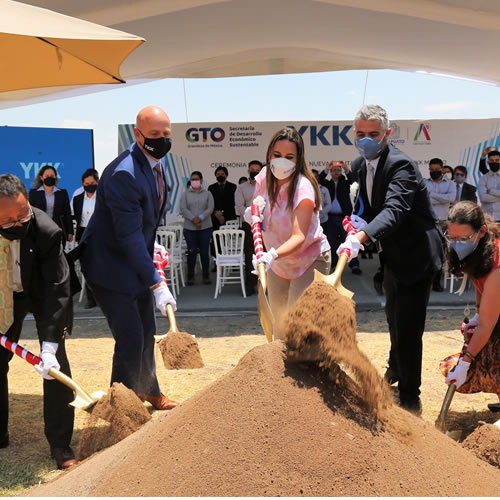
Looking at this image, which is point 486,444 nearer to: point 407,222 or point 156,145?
point 407,222

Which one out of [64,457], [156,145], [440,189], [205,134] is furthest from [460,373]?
[205,134]

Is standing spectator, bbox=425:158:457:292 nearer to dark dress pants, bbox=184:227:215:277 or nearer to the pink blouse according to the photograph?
dark dress pants, bbox=184:227:215:277

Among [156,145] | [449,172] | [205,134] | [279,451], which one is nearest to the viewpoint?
[279,451]

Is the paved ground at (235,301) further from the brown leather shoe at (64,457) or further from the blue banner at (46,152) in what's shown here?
the brown leather shoe at (64,457)

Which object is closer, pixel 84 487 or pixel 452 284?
pixel 84 487

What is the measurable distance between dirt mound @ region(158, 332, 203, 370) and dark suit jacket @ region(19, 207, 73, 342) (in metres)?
0.58

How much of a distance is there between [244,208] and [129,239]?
6.31 metres

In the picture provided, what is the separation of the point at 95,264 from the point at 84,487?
4.58 feet

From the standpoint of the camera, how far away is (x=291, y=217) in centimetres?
352

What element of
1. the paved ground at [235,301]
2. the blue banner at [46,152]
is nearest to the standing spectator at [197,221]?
the paved ground at [235,301]

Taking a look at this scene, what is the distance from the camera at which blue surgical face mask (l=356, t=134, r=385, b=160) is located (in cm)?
359

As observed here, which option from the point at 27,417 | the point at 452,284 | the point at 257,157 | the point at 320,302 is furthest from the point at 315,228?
the point at 257,157

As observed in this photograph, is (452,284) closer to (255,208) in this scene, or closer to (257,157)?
(257,157)

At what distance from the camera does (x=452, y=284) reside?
8430mm
